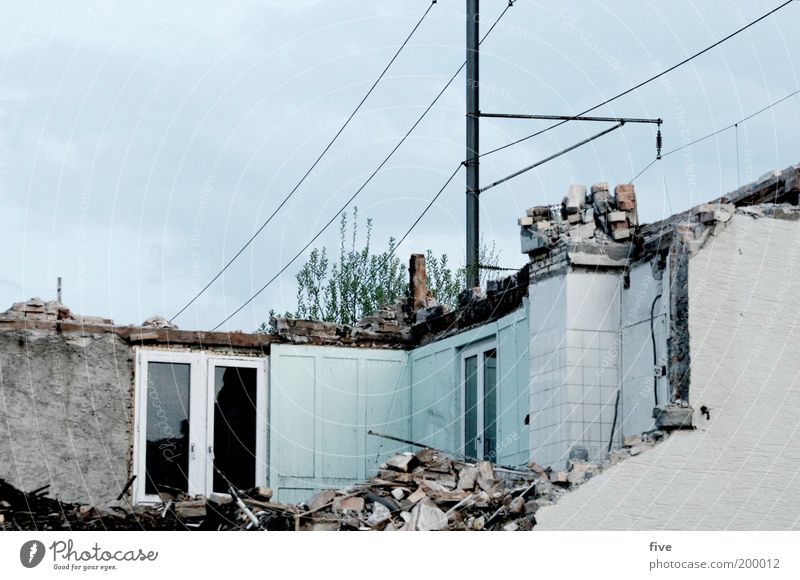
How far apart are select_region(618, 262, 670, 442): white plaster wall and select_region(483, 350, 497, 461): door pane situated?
1997 millimetres

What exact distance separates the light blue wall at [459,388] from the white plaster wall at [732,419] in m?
2.01

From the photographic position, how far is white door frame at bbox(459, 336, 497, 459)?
12.9 m

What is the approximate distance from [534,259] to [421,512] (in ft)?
9.47

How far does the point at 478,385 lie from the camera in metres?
13.1

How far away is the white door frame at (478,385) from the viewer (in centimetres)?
1294

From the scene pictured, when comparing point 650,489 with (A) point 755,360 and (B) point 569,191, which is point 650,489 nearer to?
(A) point 755,360

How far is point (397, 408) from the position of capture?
14.8 meters

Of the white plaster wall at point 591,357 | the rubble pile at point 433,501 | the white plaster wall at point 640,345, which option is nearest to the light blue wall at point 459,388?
Result: the white plaster wall at point 591,357

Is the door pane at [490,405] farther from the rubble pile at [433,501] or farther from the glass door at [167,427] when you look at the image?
the glass door at [167,427]

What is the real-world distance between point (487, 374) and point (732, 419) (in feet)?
10.8

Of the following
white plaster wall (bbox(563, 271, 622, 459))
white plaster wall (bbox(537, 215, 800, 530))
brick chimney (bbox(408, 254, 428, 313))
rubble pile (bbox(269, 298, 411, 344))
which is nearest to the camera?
white plaster wall (bbox(537, 215, 800, 530))

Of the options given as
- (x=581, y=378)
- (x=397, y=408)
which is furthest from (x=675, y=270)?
(x=397, y=408)

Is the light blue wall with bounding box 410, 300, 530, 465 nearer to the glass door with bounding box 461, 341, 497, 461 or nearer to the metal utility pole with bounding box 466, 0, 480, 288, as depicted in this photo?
the glass door with bounding box 461, 341, 497, 461

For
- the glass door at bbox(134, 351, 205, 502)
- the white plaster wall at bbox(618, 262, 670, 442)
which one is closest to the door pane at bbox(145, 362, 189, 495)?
the glass door at bbox(134, 351, 205, 502)
